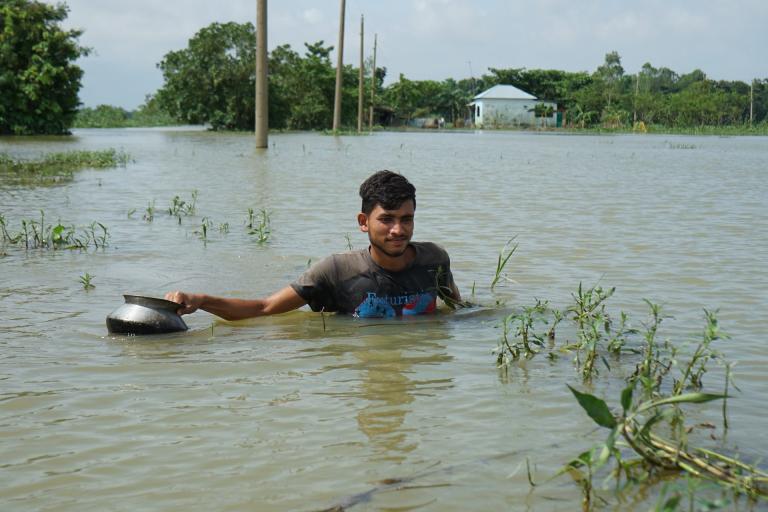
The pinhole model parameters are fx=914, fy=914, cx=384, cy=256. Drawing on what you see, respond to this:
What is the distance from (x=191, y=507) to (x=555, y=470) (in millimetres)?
1196

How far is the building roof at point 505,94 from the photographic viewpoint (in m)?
79.5

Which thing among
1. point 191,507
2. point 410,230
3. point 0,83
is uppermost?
point 0,83

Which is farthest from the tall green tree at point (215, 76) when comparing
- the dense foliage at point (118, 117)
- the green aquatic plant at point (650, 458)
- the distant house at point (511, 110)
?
the green aquatic plant at point (650, 458)

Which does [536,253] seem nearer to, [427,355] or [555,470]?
[427,355]

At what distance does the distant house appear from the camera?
79.5 meters

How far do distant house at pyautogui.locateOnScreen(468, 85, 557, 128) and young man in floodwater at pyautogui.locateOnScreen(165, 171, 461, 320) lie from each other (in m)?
75.0

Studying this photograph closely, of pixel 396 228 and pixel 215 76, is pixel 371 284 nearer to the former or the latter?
pixel 396 228

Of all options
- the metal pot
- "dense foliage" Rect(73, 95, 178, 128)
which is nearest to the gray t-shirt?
the metal pot

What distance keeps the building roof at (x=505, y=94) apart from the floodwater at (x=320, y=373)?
230ft

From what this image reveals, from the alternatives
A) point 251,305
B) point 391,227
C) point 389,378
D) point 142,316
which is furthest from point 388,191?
point 142,316

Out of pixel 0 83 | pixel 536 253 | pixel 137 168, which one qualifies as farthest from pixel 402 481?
pixel 0 83

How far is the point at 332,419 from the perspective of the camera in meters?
3.62

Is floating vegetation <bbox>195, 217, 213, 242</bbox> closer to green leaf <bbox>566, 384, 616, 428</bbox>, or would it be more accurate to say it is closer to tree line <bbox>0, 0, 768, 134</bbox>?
green leaf <bbox>566, 384, 616, 428</bbox>

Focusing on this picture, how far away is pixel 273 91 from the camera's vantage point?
56406 mm
